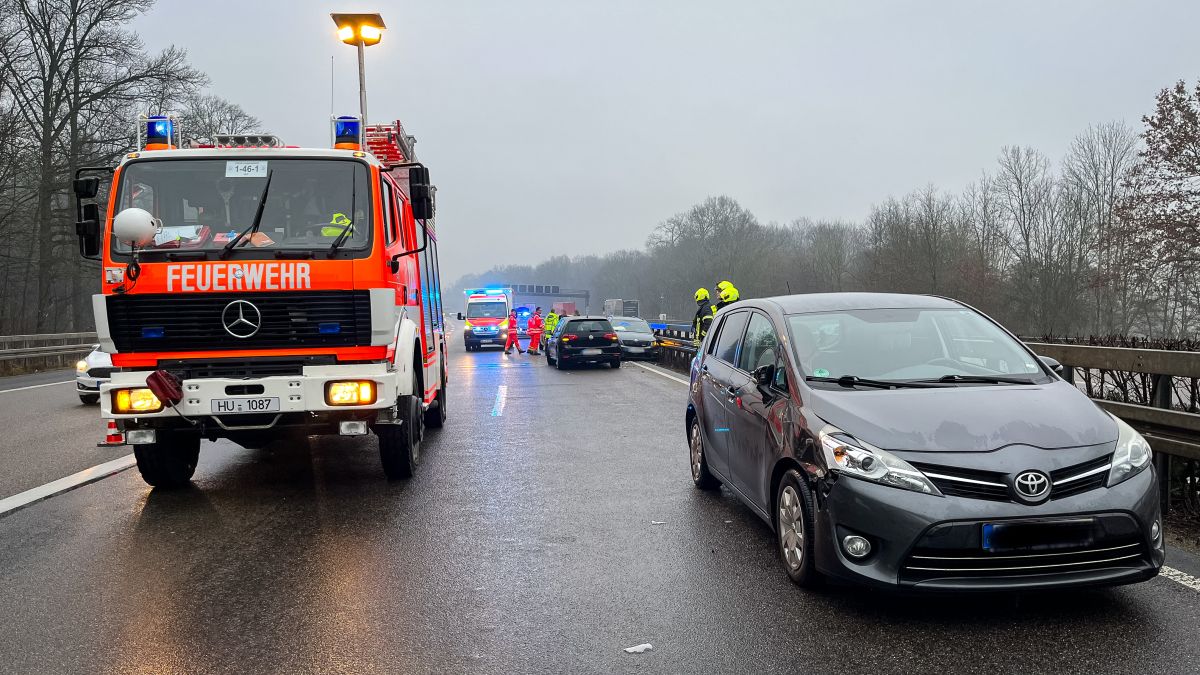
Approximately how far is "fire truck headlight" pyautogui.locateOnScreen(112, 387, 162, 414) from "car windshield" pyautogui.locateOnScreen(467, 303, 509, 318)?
98.2 feet

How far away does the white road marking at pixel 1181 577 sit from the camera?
13.3 feet

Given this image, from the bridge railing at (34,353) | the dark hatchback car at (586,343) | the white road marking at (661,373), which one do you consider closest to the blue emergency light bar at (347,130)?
the white road marking at (661,373)

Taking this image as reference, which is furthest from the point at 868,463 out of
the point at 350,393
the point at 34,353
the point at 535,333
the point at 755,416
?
the point at 535,333

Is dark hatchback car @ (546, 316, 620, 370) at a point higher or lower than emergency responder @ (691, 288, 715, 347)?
lower

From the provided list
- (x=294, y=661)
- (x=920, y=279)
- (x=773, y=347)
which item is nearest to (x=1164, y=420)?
(x=773, y=347)

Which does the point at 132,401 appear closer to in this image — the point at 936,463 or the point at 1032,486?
the point at 936,463

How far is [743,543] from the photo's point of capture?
199 inches

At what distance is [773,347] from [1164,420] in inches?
107

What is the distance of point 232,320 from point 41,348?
21.9 m

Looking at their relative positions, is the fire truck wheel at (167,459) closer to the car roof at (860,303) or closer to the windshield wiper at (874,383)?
the car roof at (860,303)

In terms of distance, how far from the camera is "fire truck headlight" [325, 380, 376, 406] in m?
6.01

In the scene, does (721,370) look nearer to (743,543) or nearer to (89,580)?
(743,543)

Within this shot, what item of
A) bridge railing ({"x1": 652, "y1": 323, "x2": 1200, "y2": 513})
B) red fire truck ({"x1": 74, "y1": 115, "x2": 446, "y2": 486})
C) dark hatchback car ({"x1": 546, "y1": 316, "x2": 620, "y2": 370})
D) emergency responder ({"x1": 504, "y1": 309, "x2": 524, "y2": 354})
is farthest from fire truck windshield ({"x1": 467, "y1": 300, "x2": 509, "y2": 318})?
bridge railing ({"x1": 652, "y1": 323, "x2": 1200, "y2": 513})

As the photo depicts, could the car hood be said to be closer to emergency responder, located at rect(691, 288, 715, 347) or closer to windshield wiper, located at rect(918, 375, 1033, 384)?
windshield wiper, located at rect(918, 375, 1033, 384)
